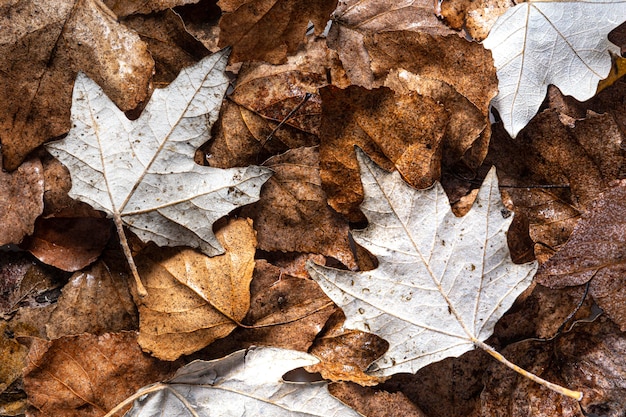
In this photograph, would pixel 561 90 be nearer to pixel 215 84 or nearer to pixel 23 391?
pixel 215 84

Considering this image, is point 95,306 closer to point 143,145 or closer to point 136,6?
point 143,145

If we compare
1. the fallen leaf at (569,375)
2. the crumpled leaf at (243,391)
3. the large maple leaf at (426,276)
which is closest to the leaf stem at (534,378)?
the large maple leaf at (426,276)

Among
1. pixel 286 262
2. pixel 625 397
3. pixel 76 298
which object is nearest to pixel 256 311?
pixel 286 262

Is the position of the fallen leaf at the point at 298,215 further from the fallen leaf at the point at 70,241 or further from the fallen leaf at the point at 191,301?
the fallen leaf at the point at 70,241

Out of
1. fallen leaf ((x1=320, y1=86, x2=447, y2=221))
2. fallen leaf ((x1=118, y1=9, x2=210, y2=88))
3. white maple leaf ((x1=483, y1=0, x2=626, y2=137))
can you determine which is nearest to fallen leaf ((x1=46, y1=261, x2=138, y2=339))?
fallen leaf ((x1=118, y1=9, x2=210, y2=88))

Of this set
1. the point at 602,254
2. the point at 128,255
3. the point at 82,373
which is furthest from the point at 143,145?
the point at 602,254
